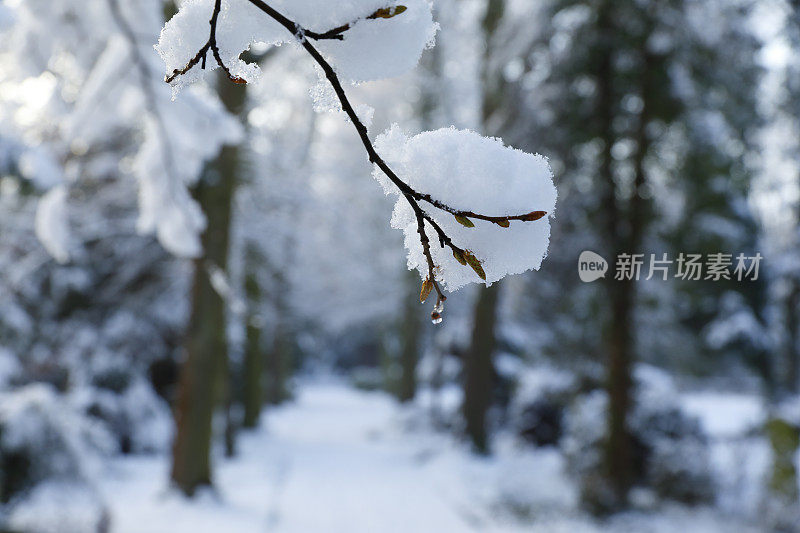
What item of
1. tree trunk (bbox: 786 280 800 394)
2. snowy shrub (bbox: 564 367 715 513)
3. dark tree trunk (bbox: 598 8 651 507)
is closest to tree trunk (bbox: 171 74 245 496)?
snowy shrub (bbox: 564 367 715 513)

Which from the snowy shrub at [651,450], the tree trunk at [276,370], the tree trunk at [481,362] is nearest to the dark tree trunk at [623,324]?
the snowy shrub at [651,450]

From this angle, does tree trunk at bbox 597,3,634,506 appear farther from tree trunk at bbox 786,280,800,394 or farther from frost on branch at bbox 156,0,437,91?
tree trunk at bbox 786,280,800,394

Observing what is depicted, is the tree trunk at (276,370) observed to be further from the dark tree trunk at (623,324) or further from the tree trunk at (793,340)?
the dark tree trunk at (623,324)

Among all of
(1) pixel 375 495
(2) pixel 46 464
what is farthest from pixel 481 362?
(2) pixel 46 464

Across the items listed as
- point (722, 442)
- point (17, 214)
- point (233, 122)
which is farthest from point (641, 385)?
point (17, 214)

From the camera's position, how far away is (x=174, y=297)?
35.7 feet

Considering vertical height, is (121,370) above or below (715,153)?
below

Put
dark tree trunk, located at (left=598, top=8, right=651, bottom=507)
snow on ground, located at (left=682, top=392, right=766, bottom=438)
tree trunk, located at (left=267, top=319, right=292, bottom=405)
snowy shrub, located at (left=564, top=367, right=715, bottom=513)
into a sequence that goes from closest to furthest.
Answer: dark tree trunk, located at (left=598, top=8, right=651, bottom=507)
snowy shrub, located at (left=564, top=367, right=715, bottom=513)
snow on ground, located at (left=682, top=392, right=766, bottom=438)
tree trunk, located at (left=267, top=319, right=292, bottom=405)

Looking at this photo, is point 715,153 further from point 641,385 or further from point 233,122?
point 233,122

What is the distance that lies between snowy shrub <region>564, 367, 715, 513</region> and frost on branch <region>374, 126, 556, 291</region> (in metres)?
6.32

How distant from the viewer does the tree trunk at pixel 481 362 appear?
1045 centimetres

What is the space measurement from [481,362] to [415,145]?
997cm

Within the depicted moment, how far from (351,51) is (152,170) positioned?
373 cm

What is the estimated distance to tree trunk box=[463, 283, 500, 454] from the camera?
10.4 metres
